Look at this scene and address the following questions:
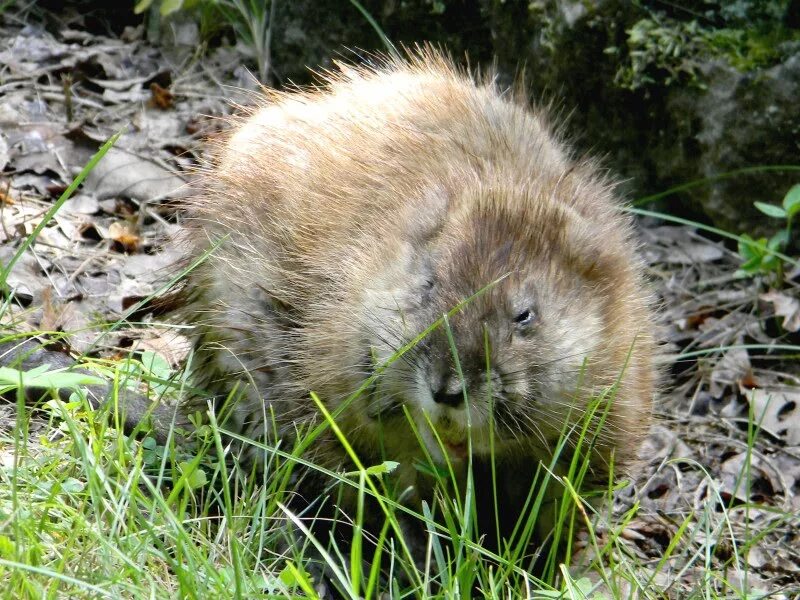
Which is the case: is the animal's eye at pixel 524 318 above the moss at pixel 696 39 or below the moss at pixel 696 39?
below

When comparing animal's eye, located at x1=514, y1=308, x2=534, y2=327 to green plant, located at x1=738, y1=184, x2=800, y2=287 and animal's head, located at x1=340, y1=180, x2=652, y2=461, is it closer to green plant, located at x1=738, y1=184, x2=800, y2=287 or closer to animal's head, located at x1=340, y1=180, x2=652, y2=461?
animal's head, located at x1=340, y1=180, x2=652, y2=461

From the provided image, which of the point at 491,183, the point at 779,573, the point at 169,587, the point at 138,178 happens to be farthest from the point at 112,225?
the point at 779,573

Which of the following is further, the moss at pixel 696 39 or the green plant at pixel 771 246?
the moss at pixel 696 39

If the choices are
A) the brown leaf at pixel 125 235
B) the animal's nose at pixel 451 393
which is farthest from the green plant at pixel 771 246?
the brown leaf at pixel 125 235

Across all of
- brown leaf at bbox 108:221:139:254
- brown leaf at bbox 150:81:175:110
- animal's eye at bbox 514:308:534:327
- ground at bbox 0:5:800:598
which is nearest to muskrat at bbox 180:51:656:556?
animal's eye at bbox 514:308:534:327

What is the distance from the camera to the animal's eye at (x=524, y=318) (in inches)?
129

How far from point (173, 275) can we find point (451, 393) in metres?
1.76

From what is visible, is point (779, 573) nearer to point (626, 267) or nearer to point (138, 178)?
point (626, 267)

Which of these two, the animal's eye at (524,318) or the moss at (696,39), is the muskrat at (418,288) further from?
the moss at (696,39)

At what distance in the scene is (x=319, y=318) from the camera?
12.1 ft

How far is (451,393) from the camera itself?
3076mm

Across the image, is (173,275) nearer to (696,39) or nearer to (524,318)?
(524,318)

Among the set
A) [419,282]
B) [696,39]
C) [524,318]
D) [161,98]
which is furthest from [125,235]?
[696,39]

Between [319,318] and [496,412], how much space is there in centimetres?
81
